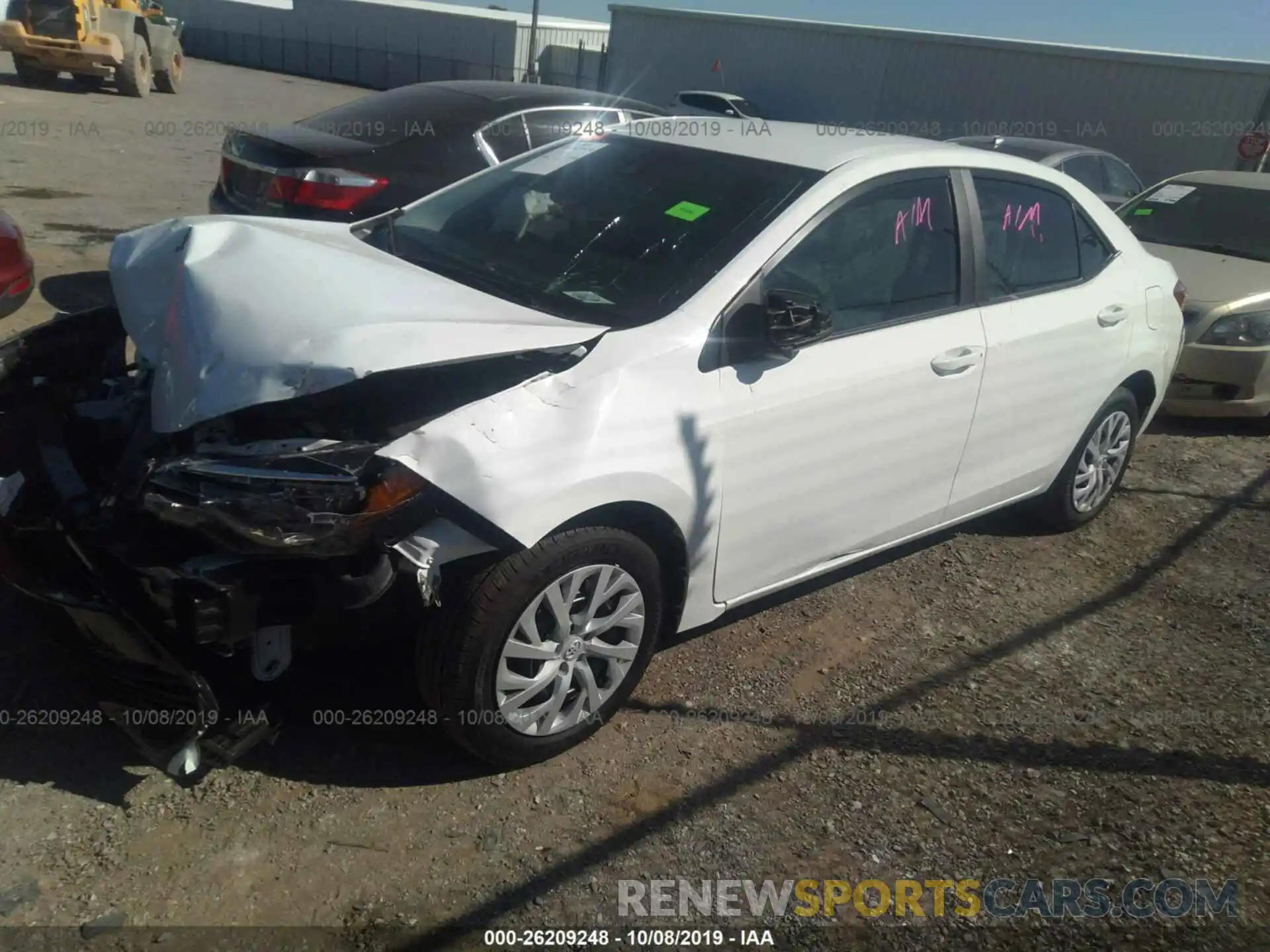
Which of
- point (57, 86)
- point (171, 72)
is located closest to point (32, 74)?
point (57, 86)

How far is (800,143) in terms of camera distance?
3627mm

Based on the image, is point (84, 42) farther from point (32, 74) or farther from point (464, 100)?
point (464, 100)

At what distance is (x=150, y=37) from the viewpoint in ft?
72.9

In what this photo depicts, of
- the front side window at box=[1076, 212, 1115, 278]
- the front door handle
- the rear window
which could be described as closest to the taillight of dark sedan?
the rear window

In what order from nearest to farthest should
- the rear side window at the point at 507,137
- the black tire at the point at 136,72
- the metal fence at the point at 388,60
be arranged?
the rear side window at the point at 507,137 → the black tire at the point at 136,72 → the metal fence at the point at 388,60

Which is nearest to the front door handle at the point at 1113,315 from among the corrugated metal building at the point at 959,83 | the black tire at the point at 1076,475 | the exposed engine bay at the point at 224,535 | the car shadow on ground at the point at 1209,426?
the black tire at the point at 1076,475

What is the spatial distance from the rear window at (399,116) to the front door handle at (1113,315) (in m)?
3.82

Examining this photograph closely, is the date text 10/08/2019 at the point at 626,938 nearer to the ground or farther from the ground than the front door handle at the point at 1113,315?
nearer to the ground

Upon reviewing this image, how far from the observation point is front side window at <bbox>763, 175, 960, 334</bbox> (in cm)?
324

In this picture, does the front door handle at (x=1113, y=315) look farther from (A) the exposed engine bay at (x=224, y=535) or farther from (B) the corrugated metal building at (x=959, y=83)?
(B) the corrugated metal building at (x=959, y=83)

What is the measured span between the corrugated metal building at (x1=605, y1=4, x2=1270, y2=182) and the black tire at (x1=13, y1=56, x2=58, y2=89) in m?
14.9

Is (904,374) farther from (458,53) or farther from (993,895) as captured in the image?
(458,53)

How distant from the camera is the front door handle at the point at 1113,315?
166 inches

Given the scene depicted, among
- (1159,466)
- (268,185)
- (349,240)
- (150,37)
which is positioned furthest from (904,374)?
(150,37)
